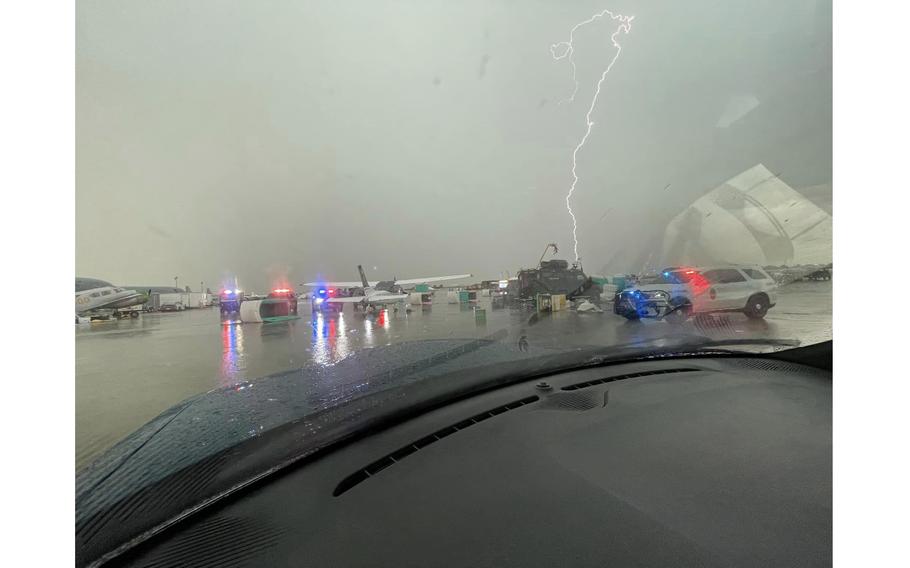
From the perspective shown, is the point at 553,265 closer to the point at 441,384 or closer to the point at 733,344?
the point at 733,344

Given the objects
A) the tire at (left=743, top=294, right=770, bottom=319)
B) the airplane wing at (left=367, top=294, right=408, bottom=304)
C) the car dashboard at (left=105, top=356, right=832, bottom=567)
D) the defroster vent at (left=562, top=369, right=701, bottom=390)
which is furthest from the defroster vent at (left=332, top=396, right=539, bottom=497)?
the tire at (left=743, top=294, right=770, bottom=319)

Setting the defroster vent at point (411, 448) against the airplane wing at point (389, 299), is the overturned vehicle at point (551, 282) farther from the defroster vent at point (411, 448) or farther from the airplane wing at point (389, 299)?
the defroster vent at point (411, 448)

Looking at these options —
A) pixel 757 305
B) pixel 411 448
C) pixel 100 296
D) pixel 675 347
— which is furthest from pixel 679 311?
pixel 100 296

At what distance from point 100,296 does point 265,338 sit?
5.18 ft

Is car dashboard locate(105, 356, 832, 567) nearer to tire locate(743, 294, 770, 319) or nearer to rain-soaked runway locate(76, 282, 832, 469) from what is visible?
rain-soaked runway locate(76, 282, 832, 469)

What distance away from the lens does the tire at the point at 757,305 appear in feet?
15.9

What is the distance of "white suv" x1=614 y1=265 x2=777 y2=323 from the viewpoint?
4840 millimetres

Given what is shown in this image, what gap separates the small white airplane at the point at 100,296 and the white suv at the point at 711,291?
234 inches

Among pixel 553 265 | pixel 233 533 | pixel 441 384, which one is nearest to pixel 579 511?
pixel 233 533

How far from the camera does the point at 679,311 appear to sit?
4891 millimetres

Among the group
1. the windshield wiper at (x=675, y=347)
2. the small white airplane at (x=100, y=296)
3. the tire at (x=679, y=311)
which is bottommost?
the windshield wiper at (x=675, y=347)

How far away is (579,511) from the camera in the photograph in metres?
1.11

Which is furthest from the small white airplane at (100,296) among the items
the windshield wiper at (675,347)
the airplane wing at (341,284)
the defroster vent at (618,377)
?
the windshield wiper at (675,347)

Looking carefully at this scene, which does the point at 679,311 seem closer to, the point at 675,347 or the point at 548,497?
the point at 675,347
